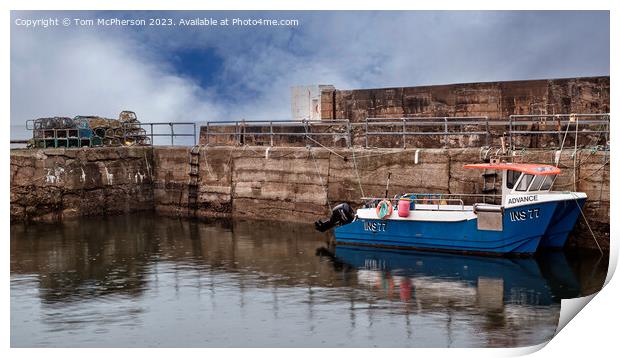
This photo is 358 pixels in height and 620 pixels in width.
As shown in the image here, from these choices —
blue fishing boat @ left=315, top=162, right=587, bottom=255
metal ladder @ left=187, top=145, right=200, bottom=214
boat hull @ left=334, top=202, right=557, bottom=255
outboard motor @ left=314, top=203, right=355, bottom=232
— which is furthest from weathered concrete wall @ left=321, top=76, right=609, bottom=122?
boat hull @ left=334, top=202, right=557, bottom=255

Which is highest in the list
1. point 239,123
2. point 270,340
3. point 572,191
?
point 239,123

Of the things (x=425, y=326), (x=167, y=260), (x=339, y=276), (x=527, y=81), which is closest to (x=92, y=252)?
(x=167, y=260)

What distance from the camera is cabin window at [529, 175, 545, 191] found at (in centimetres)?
1855

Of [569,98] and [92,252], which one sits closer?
[92,252]

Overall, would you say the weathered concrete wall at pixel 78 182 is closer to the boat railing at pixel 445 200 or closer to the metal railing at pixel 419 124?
the metal railing at pixel 419 124

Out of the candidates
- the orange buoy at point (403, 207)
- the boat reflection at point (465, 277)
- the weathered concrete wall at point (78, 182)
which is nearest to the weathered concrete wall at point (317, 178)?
the weathered concrete wall at point (78, 182)

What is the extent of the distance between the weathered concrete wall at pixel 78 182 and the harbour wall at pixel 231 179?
0.02m

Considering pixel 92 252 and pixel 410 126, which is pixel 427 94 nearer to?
pixel 410 126

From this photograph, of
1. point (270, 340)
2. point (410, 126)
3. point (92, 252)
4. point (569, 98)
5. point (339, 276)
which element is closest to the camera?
point (270, 340)

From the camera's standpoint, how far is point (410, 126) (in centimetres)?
2491

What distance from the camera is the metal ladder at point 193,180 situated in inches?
1048

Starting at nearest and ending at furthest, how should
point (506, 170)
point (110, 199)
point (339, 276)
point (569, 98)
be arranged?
point (339, 276) < point (506, 170) < point (569, 98) < point (110, 199)

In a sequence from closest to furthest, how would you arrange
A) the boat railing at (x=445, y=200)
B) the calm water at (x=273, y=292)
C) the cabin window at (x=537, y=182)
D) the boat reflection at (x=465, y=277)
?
the calm water at (x=273, y=292) → the boat reflection at (x=465, y=277) → the cabin window at (x=537, y=182) → the boat railing at (x=445, y=200)

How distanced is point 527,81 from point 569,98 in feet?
3.75
